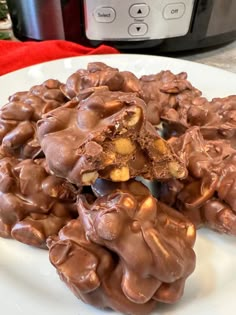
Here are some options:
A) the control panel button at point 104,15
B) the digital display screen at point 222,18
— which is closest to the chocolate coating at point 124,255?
the control panel button at point 104,15

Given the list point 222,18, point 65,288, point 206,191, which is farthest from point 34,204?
point 222,18

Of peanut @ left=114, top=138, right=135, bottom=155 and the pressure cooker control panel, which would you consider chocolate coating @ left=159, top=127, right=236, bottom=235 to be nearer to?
peanut @ left=114, top=138, right=135, bottom=155

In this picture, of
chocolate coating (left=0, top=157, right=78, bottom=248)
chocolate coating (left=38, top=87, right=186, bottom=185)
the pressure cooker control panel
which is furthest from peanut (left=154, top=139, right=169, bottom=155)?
the pressure cooker control panel

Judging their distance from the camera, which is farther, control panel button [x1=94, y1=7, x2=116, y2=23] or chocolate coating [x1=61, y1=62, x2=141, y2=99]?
control panel button [x1=94, y1=7, x2=116, y2=23]

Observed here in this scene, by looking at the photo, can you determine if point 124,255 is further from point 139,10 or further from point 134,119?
point 139,10

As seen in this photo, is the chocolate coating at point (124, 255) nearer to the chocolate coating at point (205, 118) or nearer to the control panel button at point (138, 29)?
the chocolate coating at point (205, 118)

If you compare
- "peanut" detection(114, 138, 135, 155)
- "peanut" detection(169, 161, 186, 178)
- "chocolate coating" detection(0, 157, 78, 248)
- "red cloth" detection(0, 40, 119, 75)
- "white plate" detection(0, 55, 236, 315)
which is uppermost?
"peanut" detection(114, 138, 135, 155)

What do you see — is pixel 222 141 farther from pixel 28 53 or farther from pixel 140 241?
pixel 28 53

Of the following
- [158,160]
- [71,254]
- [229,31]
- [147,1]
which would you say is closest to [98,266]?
[71,254]
